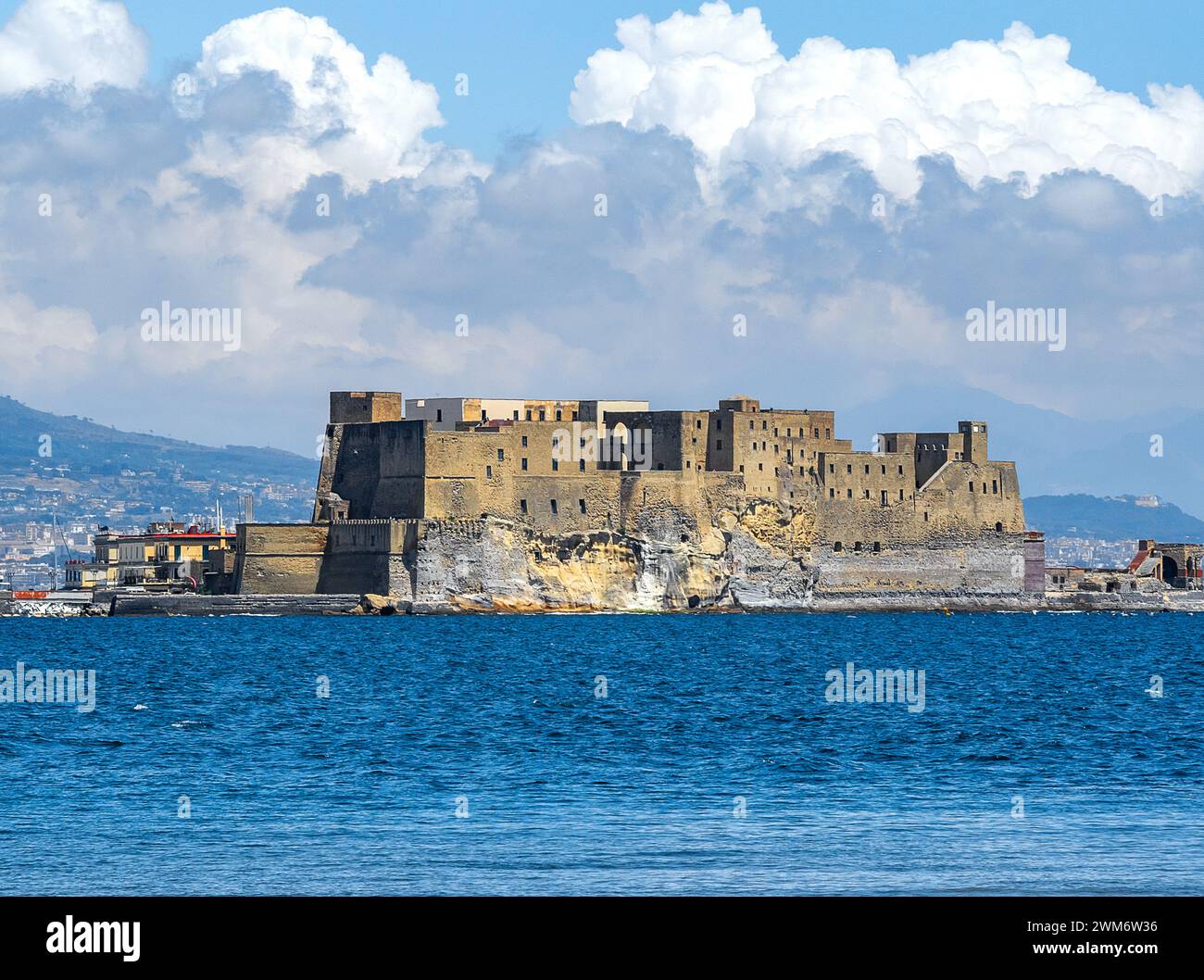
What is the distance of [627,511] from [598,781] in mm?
71870

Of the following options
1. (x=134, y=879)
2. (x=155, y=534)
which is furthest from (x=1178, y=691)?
(x=155, y=534)

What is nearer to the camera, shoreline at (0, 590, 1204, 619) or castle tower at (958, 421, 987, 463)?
shoreline at (0, 590, 1204, 619)

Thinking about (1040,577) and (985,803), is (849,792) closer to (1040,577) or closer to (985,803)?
(985,803)

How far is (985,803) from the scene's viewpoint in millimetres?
23109

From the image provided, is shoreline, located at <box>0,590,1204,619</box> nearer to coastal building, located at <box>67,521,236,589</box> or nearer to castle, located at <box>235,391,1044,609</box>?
castle, located at <box>235,391,1044,609</box>

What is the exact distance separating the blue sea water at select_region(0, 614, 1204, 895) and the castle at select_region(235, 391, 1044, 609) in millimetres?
36344

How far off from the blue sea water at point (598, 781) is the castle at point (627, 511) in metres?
36.3

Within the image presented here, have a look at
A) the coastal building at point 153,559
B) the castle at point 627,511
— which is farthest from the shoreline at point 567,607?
the coastal building at point 153,559

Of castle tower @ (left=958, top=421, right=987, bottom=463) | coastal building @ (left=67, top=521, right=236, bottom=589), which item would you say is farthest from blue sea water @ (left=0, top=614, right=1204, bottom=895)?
castle tower @ (left=958, top=421, right=987, bottom=463)

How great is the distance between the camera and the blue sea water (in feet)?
57.5

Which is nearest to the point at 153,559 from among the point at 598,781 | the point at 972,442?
the point at 972,442

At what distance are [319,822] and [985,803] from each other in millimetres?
7481

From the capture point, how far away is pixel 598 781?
25625 millimetres

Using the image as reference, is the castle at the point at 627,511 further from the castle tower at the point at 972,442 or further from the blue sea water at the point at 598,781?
the blue sea water at the point at 598,781
